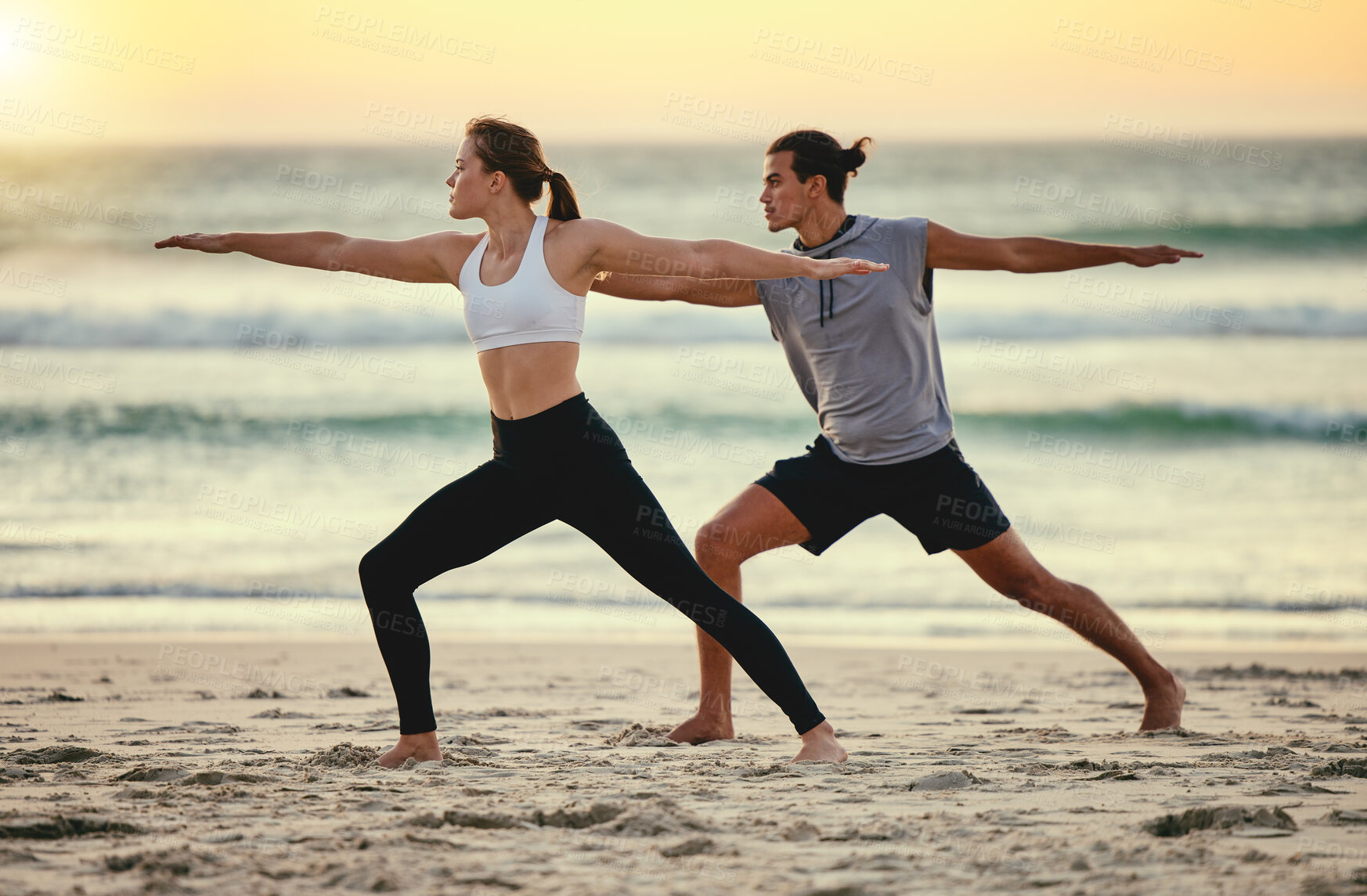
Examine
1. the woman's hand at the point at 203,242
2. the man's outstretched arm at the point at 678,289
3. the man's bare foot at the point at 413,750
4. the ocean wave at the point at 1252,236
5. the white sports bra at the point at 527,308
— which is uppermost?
the ocean wave at the point at 1252,236

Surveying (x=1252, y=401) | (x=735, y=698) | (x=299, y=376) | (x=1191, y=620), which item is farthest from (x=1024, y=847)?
(x=299, y=376)

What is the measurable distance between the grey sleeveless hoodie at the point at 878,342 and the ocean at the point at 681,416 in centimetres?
89

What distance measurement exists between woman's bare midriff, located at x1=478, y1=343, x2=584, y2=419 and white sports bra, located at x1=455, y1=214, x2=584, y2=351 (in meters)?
0.03

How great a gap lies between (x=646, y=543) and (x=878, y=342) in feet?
3.83

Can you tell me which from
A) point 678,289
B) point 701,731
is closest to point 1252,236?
point 678,289

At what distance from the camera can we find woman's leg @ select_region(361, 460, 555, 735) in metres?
3.70

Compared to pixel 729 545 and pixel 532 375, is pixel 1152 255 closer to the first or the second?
pixel 729 545

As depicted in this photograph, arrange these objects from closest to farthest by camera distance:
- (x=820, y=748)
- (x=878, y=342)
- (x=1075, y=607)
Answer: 1. (x=820, y=748)
2. (x=878, y=342)
3. (x=1075, y=607)

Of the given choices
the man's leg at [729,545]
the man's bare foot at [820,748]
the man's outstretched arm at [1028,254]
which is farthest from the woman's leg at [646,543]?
the man's outstretched arm at [1028,254]

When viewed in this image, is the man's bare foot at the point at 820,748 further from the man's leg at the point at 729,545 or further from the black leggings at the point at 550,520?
the man's leg at the point at 729,545

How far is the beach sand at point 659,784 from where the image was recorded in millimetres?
2615

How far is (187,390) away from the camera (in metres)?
14.8

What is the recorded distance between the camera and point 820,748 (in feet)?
12.6

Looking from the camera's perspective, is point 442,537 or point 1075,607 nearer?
point 442,537
